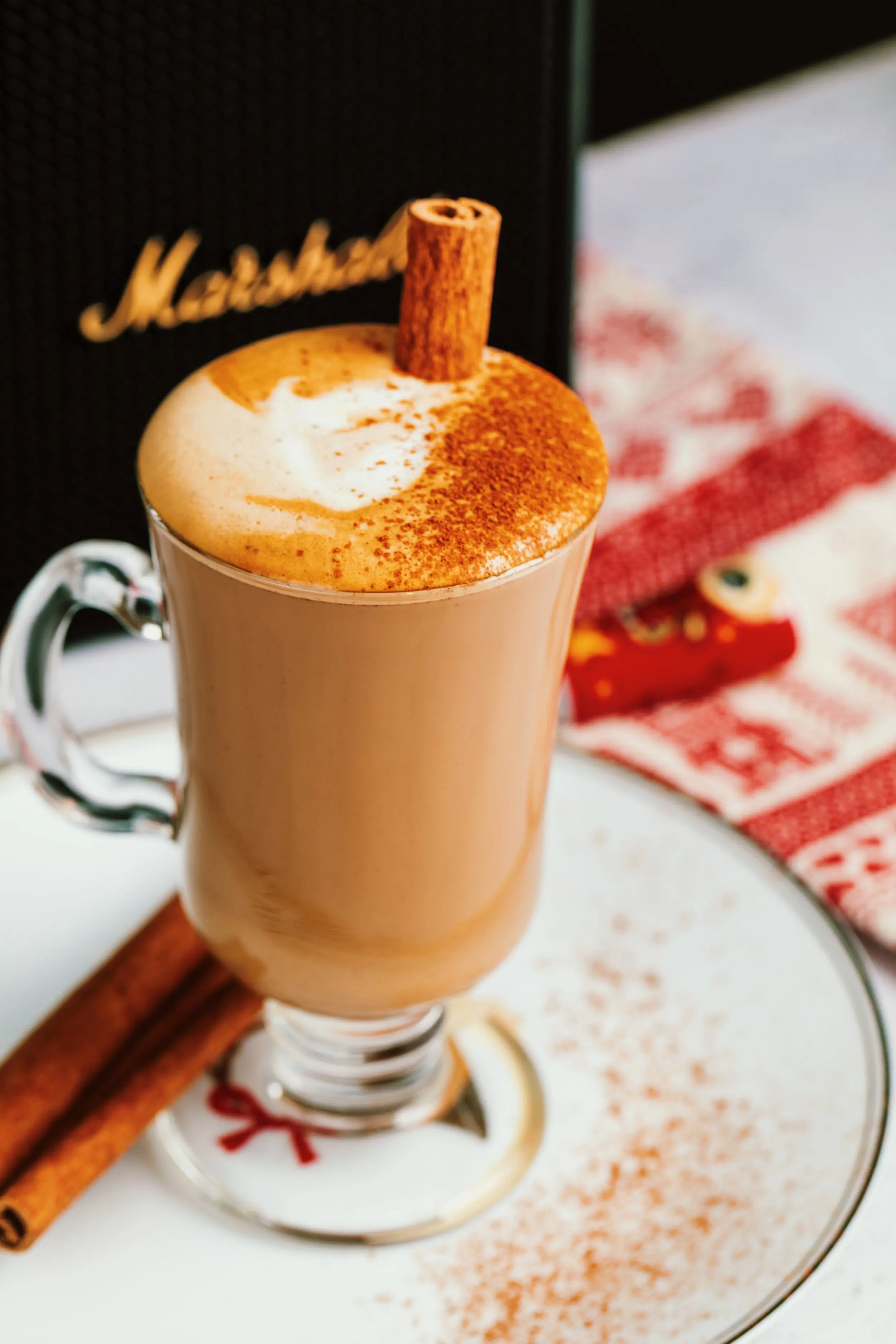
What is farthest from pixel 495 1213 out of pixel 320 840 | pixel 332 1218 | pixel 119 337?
pixel 119 337

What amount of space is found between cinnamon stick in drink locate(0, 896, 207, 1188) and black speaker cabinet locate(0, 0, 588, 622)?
1.14 feet


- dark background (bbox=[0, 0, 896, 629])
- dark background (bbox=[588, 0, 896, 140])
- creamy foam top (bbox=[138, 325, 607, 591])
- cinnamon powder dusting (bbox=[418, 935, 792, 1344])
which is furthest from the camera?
dark background (bbox=[588, 0, 896, 140])

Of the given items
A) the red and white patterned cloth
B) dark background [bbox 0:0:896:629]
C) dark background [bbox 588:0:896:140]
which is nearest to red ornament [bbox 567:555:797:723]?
the red and white patterned cloth

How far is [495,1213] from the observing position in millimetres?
718

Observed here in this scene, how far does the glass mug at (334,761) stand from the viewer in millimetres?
573

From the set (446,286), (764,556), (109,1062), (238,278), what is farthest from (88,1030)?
(764,556)

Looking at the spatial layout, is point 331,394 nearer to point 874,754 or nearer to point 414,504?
point 414,504

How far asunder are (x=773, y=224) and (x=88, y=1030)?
1.34 metres

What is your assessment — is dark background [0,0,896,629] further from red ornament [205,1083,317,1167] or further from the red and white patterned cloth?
red ornament [205,1083,317,1167]

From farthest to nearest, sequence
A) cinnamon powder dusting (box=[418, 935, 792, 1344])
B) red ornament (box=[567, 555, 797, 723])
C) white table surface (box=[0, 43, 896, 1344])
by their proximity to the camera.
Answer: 1. white table surface (box=[0, 43, 896, 1344])
2. red ornament (box=[567, 555, 797, 723])
3. cinnamon powder dusting (box=[418, 935, 792, 1344])

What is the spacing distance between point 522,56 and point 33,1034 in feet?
2.36

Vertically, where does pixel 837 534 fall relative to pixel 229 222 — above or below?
below

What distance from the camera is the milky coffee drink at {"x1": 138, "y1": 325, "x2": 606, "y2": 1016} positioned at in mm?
552

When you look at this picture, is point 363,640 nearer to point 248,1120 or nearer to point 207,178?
point 248,1120
